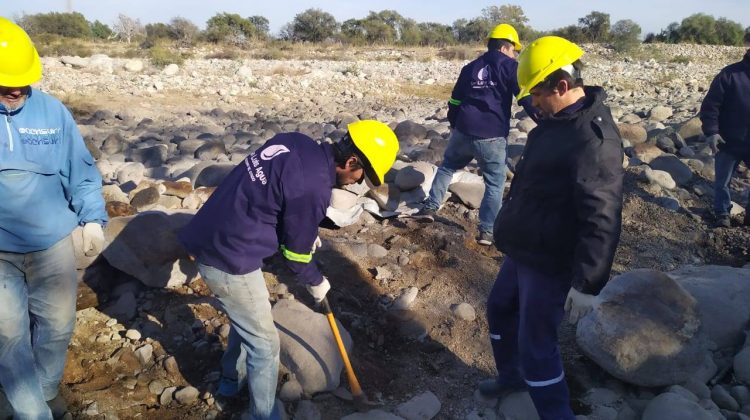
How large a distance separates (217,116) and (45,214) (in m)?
9.70

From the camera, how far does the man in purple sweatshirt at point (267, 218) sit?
2373mm

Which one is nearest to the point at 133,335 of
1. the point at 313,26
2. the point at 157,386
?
the point at 157,386

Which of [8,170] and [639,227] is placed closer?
[8,170]

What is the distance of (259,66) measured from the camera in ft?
60.5

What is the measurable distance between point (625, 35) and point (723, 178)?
81.7ft

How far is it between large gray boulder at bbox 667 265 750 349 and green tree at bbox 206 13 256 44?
27726 millimetres

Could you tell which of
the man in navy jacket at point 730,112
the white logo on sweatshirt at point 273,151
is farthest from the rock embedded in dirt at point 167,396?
the man in navy jacket at point 730,112

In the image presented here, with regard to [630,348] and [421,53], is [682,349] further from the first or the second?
[421,53]

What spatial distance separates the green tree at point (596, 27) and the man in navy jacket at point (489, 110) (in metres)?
30.4

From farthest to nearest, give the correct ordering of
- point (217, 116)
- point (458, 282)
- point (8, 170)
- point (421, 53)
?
point (421, 53)
point (217, 116)
point (458, 282)
point (8, 170)

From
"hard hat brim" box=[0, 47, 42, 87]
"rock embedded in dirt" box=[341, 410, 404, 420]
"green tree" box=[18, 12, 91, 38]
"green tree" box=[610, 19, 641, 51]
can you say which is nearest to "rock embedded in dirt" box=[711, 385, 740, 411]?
"rock embedded in dirt" box=[341, 410, 404, 420]

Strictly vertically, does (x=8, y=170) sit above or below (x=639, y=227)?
above

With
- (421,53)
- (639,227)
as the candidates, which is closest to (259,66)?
(421,53)

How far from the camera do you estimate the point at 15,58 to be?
2.29m
